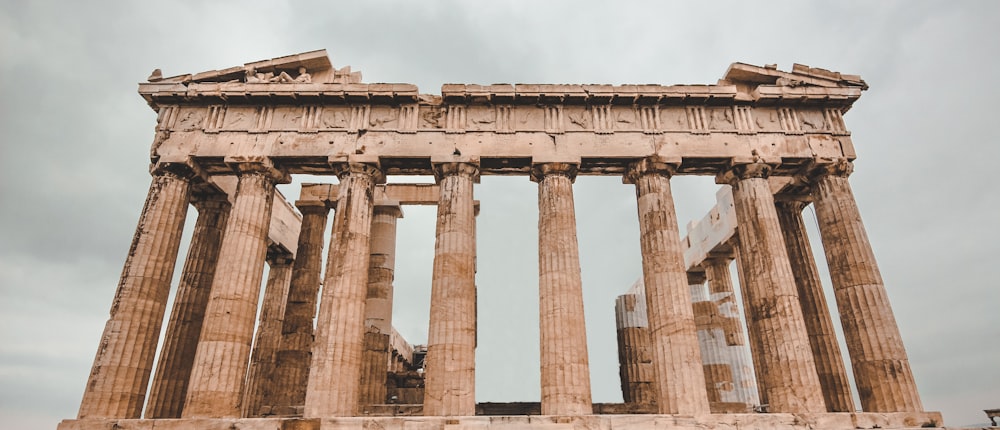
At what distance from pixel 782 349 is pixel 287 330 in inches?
612

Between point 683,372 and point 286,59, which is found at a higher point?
point 286,59

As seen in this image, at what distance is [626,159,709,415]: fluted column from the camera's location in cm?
1406

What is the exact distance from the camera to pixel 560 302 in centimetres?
1496

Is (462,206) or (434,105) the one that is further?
(434,105)

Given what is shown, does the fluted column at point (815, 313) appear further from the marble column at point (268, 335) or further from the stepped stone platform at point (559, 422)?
the marble column at point (268, 335)

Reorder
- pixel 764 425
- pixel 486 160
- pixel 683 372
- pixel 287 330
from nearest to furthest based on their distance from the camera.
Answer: pixel 764 425 → pixel 683 372 → pixel 486 160 → pixel 287 330

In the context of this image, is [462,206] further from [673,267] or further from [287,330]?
[287,330]

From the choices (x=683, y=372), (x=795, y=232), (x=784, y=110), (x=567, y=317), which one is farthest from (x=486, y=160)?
(x=795, y=232)

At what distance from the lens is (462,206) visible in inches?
638

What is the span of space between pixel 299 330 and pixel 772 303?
15.0m

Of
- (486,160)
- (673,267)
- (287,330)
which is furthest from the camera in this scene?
(287,330)

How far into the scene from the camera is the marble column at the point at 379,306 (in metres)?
18.3

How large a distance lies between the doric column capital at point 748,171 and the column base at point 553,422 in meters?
7.07

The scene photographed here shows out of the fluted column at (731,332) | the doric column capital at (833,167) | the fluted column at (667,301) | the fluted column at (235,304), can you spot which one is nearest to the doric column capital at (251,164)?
the fluted column at (235,304)
